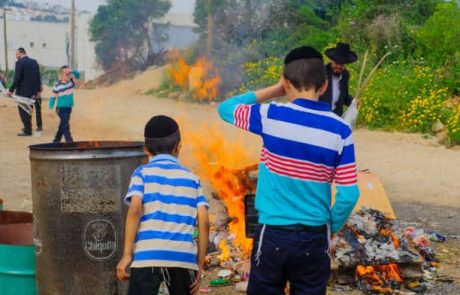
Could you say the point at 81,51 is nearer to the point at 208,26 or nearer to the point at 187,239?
the point at 208,26

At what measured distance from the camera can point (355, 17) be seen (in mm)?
21734

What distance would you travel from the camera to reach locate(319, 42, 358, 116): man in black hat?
25.4 ft

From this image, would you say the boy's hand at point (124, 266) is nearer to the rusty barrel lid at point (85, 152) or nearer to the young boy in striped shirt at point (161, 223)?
the young boy in striped shirt at point (161, 223)

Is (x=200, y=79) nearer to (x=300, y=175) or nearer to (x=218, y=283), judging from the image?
(x=218, y=283)

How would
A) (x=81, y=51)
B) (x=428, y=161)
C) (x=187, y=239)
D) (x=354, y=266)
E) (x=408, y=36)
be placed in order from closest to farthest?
(x=187, y=239), (x=354, y=266), (x=428, y=161), (x=408, y=36), (x=81, y=51)

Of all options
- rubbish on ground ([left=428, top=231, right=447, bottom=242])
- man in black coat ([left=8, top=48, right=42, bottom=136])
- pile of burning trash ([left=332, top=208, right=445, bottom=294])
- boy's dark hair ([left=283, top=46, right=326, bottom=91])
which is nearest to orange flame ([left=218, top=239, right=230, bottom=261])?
pile of burning trash ([left=332, top=208, right=445, bottom=294])

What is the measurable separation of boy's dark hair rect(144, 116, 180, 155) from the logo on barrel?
0.98m

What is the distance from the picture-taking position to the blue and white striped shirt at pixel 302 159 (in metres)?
3.33

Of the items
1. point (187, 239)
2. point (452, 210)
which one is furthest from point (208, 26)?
point (187, 239)

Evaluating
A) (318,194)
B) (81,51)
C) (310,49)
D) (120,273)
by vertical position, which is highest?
(310,49)

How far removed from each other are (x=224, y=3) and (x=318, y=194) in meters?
19.1

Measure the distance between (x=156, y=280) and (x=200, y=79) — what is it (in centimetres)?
2024

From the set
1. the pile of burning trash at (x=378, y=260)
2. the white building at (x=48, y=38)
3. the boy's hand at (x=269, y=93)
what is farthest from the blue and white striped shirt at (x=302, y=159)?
the white building at (x=48, y=38)

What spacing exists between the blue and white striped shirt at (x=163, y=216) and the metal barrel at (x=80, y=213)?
899mm
